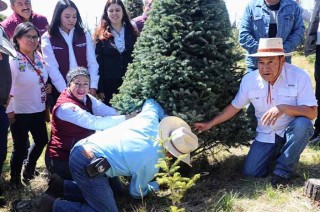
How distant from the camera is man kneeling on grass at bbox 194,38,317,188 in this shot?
4.10 meters

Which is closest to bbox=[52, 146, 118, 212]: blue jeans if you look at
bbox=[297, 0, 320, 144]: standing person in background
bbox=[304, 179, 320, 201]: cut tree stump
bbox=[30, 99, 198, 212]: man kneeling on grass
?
bbox=[30, 99, 198, 212]: man kneeling on grass

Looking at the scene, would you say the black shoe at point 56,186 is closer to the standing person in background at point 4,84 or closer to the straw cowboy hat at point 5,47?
the standing person in background at point 4,84

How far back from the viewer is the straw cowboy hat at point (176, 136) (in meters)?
3.59

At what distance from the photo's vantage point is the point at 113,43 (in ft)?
17.5

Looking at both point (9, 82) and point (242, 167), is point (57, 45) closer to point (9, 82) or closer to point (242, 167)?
point (9, 82)

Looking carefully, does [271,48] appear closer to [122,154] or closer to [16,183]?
[122,154]

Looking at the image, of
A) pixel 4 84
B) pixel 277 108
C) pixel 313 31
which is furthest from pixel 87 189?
pixel 313 31

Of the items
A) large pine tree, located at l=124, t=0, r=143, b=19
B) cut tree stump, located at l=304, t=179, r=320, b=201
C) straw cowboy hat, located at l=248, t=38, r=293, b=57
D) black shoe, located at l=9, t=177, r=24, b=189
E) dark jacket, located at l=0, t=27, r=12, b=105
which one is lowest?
black shoe, located at l=9, t=177, r=24, b=189

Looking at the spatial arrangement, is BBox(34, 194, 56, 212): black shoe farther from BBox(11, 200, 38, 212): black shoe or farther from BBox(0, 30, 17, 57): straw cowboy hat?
BBox(0, 30, 17, 57): straw cowboy hat

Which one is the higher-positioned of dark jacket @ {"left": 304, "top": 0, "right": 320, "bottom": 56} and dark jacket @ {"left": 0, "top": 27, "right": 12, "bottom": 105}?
dark jacket @ {"left": 304, "top": 0, "right": 320, "bottom": 56}

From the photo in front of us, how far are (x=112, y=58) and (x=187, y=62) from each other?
1.59 m

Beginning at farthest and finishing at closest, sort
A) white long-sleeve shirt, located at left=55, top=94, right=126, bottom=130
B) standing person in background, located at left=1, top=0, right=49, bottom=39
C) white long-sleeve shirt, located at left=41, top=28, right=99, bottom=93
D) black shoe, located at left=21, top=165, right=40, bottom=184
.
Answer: standing person in background, located at left=1, top=0, right=49, bottom=39 < black shoe, located at left=21, top=165, right=40, bottom=184 < white long-sleeve shirt, located at left=41, top=28, right=99, bottom=93 < white long-sleeve shirt, located at left=55, top=94, right=126, bottom=130

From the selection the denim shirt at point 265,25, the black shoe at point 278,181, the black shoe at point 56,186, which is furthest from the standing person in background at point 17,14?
Answer: the black shoe at point 278,181

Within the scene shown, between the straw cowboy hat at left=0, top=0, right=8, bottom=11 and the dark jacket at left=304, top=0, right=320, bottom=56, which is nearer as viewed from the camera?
the straw cowboy hat at left=0, top=0, right=8, bottom=11
